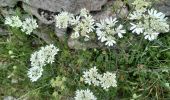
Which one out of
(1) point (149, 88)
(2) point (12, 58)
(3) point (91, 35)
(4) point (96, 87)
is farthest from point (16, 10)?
(1) point (149, 88)

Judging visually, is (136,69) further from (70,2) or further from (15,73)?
(15,73)

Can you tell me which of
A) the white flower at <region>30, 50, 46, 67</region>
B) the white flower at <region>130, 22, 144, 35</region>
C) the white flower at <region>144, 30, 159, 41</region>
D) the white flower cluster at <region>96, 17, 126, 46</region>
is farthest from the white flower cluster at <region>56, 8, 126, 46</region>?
the white flower at <region>30, 50, 46, 67</region>

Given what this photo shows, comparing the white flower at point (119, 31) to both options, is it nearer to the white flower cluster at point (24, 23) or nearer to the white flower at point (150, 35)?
the white flower at point (150, 35)

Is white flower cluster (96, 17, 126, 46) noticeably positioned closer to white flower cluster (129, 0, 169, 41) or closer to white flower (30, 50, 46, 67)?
white flower cluster (129, 0, 169, 41)

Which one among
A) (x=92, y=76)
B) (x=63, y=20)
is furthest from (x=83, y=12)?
(x=92, y=76)

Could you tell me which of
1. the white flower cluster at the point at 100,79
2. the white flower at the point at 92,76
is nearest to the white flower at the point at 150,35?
the white flower cluster at the point at 100,79

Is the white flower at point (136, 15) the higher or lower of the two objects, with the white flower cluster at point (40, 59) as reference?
higher

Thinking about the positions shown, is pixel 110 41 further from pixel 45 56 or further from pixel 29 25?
pixel 29 25

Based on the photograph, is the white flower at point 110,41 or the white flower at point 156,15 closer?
the white flower at point 156,15
